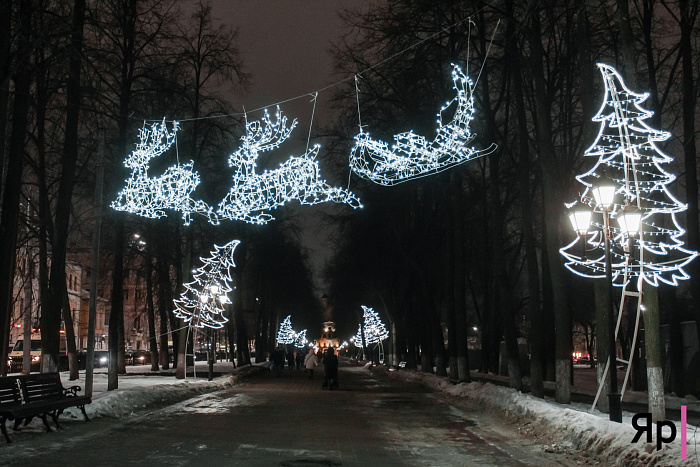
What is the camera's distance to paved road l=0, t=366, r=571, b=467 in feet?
35.6

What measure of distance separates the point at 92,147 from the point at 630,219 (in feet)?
58.5

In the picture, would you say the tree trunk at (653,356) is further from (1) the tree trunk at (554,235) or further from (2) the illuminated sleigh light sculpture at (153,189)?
(2) the illuminated sleigh light sculpture at (153,189)

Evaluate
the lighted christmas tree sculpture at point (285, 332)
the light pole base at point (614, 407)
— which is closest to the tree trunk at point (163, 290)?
the light pole base at point (614, 407)

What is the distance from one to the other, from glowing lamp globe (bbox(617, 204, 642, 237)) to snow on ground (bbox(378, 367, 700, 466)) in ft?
10.3

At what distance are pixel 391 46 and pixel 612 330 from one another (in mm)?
13565

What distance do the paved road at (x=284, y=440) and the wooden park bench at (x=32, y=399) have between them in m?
0.37

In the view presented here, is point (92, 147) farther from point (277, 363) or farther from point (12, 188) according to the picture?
point (277, 363)

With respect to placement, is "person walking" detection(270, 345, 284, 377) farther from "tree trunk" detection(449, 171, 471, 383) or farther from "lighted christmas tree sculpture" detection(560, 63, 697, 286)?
"lighted christmas tree sculpture" detection(560, 63, 697, 286)

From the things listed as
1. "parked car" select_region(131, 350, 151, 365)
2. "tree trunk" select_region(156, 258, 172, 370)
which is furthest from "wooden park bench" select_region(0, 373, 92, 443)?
"parked car" select_region(131, 350, 151, 365)

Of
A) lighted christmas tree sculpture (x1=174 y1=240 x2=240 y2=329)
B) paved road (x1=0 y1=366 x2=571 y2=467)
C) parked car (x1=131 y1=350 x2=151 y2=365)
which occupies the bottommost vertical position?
parked car (x1=131 y1=350 x2=151 y2=365)

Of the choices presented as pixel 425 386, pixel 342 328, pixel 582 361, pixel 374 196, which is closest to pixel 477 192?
pixel 374 196

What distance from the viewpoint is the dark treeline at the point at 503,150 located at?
59.6ft

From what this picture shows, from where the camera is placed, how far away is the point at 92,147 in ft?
81.7

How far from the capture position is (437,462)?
35.5 ft
